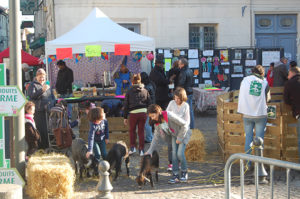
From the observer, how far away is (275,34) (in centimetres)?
1941

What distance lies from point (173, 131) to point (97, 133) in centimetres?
128

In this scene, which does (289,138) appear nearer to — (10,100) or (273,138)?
(273,138)

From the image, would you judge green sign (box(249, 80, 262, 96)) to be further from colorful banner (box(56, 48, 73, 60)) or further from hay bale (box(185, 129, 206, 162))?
colorful banner (box(56, 48, 73, 60))

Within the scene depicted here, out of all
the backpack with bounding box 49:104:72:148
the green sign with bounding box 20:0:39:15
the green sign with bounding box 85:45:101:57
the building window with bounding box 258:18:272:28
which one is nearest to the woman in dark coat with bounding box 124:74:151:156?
the backpack with bounding box 49:104:72:148

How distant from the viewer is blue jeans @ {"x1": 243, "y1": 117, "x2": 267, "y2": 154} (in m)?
7.65

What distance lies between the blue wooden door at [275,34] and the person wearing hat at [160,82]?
370 inches

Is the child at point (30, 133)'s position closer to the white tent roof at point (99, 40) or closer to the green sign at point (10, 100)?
the green sign at point (10, 100)

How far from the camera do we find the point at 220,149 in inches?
366

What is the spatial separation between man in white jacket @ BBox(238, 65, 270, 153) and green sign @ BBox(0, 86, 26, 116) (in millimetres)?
3748

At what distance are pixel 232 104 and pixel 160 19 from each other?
420 inches

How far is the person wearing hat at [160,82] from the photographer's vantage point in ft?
35.8

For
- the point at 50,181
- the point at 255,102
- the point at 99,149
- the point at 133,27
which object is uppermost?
the point at 133,27

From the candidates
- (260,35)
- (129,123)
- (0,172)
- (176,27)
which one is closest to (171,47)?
(176,27)

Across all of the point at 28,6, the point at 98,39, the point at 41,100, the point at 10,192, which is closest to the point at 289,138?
the point at 41,100
